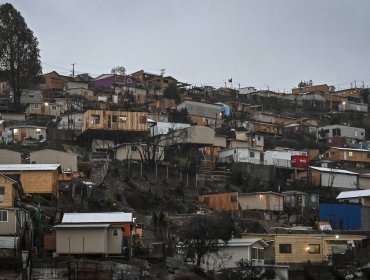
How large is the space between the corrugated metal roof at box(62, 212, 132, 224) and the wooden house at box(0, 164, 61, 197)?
19.9 feet

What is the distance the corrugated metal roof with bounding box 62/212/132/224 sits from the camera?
118 ft

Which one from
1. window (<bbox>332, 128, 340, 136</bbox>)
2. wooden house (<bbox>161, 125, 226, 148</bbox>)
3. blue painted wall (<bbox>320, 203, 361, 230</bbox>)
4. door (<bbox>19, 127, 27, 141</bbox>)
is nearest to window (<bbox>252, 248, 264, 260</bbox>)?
blue painted wall (<bbox>320, 203, 361, 230</bbox>)

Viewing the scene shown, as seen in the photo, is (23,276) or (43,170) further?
(43,170)

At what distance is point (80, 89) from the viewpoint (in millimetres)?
85562

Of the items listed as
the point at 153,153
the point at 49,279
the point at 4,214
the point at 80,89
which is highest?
the point at 80,89

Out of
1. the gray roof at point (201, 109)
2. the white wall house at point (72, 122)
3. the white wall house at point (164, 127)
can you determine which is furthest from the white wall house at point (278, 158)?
the white wall house at point (72, 122)

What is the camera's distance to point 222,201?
52.6m

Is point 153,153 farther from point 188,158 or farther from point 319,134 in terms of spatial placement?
point 319,134

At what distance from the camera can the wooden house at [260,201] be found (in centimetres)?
5303

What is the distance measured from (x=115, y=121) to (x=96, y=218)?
2656cm

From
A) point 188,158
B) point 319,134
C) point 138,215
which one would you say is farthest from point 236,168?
point 319,134

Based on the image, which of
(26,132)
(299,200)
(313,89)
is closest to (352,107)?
(313,89)

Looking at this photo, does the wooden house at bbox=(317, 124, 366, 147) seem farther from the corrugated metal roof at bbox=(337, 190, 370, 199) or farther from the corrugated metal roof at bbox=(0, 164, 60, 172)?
the corrugated metal roof at bbox=(0, 164, 60, 172)

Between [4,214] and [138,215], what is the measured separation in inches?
478
